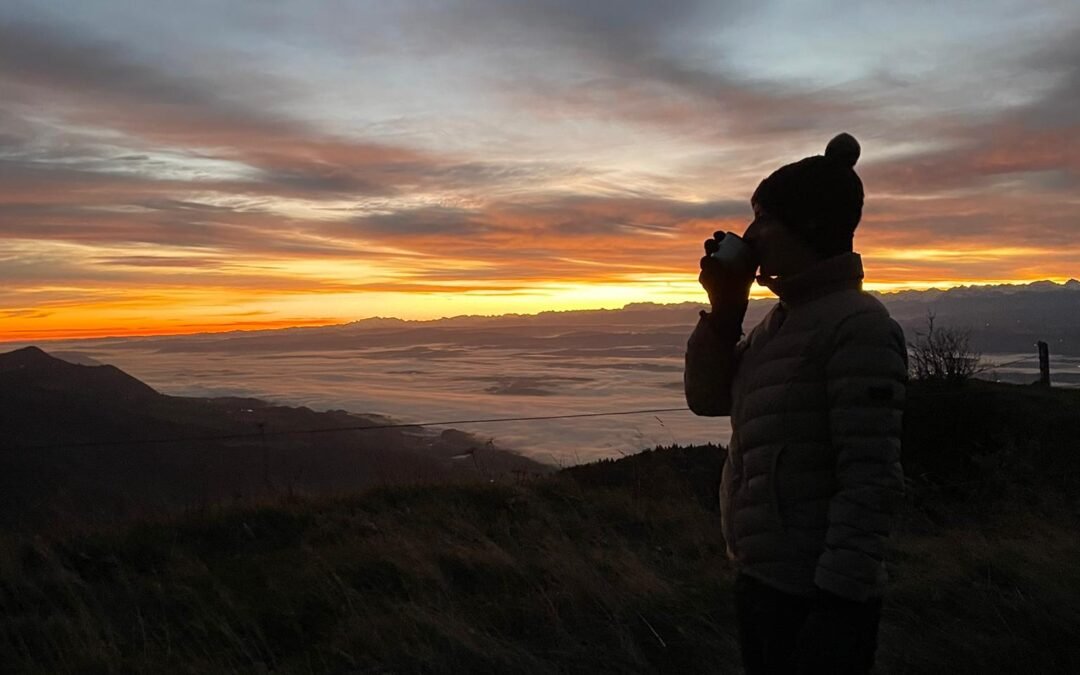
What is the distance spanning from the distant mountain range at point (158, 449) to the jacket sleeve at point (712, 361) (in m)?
6.77

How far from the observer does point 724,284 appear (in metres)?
2.06

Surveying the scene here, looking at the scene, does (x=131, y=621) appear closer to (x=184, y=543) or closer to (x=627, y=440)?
(x=184, y=543)

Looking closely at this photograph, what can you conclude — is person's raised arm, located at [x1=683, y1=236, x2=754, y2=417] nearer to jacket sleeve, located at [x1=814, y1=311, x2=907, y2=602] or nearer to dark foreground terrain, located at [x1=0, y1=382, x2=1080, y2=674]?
jacket sleeve, located at [x1=814, y1=311, x2=907, y2=602]

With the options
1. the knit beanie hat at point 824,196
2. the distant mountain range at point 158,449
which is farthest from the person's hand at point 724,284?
the distant mountain range at point 158,449

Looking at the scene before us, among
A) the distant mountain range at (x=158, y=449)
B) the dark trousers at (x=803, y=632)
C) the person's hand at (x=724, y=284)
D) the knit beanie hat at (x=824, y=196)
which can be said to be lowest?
the distant mountain range at (x=158, y=449)

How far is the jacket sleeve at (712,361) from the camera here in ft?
7.01

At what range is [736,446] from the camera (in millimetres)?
2131

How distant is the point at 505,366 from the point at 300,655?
473ft

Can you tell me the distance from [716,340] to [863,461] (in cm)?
50

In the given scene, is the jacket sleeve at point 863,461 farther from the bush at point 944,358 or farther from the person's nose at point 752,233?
the bush at point 944,358

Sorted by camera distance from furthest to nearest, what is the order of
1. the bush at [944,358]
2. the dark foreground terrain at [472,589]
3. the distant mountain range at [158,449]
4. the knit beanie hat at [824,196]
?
the bush at [944,358] → the distant mountain range at [158,449] → the dark foreground terrain at [472,589] → the knit beanie hat at [824,196]

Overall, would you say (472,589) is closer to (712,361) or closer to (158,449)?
(712,361)

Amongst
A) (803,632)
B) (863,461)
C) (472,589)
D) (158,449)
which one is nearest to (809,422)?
(863,461)


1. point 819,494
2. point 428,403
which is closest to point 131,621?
point 819,494
